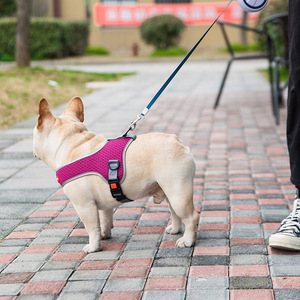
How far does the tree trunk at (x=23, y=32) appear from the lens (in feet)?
43.5

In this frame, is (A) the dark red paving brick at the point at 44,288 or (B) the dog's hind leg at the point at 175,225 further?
(B) the dog's hind leg at the point at 175,225

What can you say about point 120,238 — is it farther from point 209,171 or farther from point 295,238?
point 209,171

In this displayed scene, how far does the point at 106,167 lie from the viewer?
2.94 metres

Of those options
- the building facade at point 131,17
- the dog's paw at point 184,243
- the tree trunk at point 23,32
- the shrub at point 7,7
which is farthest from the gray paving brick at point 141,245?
the shrub at point 7,7

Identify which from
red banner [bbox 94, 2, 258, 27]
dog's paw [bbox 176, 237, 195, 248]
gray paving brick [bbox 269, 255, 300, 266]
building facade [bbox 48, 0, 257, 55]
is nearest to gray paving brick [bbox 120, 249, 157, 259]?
dog's paw [bbox 176, 237, 195, 248]

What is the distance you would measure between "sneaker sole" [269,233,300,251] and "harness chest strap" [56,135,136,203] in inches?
31.3

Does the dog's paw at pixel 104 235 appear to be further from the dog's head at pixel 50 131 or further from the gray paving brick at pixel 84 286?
the gray paving brick at pixel 84 286

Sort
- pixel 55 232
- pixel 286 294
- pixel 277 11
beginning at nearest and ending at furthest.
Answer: pixel 286 294, pixel 55 232, pixel 277 11

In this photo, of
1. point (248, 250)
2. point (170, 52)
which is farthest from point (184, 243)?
point (170, 52)

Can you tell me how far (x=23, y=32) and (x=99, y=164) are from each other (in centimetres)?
1128

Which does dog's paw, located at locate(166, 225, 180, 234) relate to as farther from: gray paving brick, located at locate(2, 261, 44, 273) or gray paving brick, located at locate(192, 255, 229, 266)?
gray paving brick, located at locate(2, 261, 44, 273)

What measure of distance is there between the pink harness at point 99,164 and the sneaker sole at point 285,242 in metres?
0.84

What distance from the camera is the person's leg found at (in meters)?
2.95

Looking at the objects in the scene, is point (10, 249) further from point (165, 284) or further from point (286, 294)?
point (286, 294)
